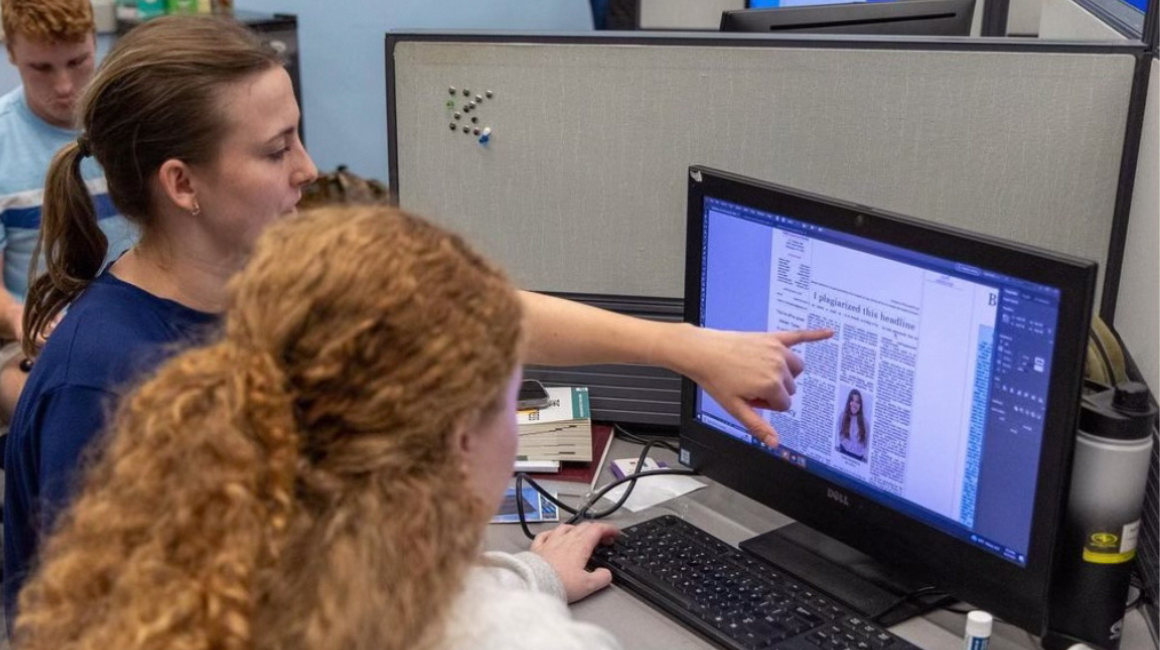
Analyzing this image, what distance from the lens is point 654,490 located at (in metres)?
1.53

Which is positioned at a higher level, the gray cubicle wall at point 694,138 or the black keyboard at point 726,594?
the gray cubicle wall at point 694,138

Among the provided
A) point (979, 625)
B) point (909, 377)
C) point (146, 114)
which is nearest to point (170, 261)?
point (146, 114)

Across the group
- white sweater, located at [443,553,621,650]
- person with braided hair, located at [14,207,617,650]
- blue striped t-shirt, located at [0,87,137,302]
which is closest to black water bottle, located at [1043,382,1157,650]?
white sweater, located at [443,553,621,650]

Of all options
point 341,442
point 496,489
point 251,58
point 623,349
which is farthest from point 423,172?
point 341,442

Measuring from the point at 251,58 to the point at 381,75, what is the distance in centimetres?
277

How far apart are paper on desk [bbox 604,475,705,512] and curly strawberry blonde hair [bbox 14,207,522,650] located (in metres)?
0.80

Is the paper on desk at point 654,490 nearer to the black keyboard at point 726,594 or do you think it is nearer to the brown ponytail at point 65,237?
the black keyboard at point 726,594

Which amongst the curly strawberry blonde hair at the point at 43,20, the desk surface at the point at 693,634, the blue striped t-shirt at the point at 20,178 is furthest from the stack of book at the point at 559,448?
the curly strawberry blonde hair at the point at 43,20

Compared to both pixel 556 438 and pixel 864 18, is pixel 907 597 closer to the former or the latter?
pixel 556 438

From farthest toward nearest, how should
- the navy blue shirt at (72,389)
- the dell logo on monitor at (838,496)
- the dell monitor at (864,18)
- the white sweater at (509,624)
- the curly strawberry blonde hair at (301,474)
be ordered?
the dell monitor at (864,18), the dell logo on monitor at (838,496), the navy blue shirt at (72,389), the white sweater at (509,624), the curly strawberry blonde hair at (301,474)

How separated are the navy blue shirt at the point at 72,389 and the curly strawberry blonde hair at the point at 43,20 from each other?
1.20m

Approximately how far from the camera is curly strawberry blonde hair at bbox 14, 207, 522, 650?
2.04 feet

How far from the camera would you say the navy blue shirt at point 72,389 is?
1199mm

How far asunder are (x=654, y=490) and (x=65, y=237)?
0.78 metres
